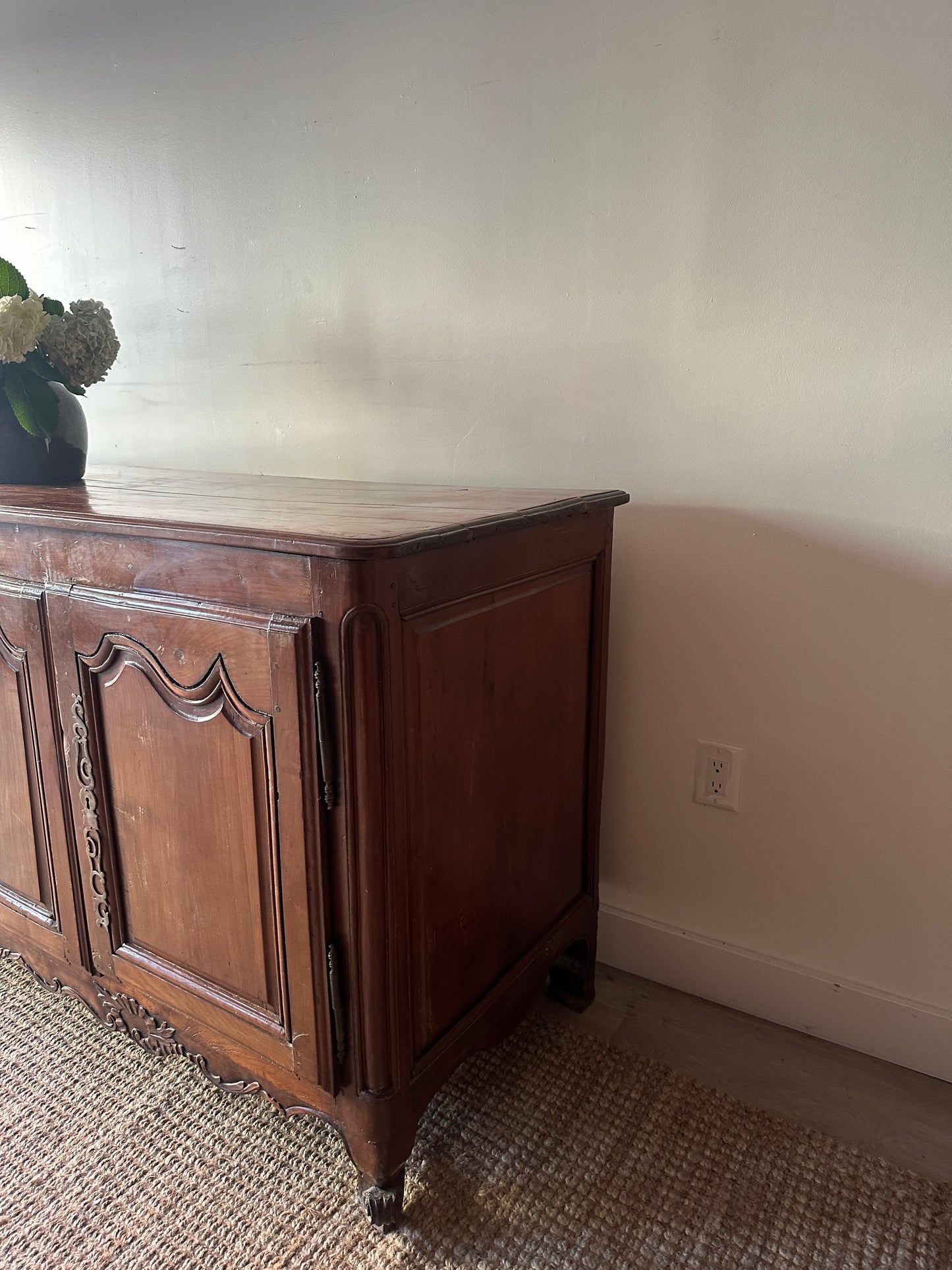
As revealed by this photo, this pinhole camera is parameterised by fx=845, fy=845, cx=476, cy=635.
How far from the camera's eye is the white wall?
1113 mm

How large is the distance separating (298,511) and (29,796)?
58 cm

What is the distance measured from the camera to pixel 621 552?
4.47 ft

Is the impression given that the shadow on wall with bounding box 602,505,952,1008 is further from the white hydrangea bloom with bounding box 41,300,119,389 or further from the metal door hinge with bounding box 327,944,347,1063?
the white hydrangea bloom with bounding box 41,300,119,389

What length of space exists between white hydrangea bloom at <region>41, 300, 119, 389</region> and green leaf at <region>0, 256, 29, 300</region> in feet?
0.21

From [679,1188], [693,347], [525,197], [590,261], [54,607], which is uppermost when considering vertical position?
[525,197]

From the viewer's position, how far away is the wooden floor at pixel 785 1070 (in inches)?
44.9

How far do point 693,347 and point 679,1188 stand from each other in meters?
1.13

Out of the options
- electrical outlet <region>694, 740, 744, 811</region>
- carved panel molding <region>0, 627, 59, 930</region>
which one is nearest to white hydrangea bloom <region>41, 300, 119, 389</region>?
carved panel molding <region>0, 627, 59, 930</region>

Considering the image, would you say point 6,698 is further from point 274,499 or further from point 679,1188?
point 679,1188

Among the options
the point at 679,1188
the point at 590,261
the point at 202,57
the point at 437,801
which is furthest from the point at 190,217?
the point at 679,1188

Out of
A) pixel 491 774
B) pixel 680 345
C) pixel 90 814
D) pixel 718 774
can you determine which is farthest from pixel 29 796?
pixel 680 345

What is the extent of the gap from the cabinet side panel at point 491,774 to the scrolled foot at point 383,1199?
0.15 m

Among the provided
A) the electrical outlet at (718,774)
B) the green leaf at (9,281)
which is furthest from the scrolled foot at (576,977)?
the green leaf at (9,281)

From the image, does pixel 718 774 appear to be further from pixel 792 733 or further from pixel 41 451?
pixel 41 451
